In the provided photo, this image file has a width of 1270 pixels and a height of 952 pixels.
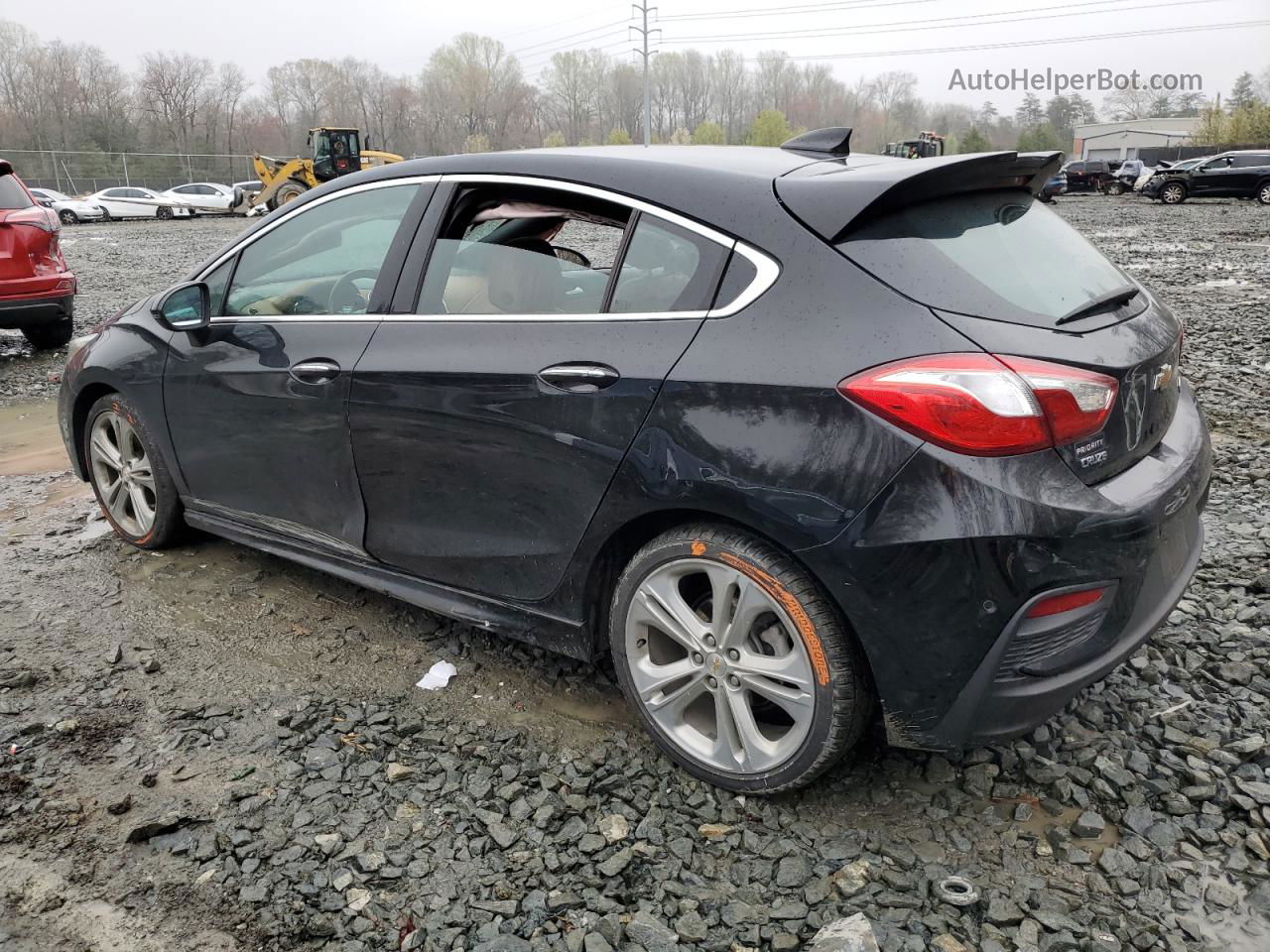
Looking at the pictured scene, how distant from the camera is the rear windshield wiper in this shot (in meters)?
2.36

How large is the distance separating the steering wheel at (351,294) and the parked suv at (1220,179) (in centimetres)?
3520

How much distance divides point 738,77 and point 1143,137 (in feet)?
167

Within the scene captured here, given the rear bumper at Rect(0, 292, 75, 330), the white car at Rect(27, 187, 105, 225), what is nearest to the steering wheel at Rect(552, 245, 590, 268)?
the rear bumper at Rect(0, 292, 75, 330)

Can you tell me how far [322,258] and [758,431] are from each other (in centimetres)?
203

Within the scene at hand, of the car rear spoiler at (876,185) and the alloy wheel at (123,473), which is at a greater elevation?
the car rear spoiler at (876,185)

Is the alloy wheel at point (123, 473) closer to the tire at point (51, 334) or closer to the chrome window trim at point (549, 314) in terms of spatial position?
the chrome window trim at point (549, 314)

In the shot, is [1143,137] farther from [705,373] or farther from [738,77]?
[705,373]

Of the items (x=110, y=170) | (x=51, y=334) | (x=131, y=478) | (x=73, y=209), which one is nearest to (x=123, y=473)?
(x=131, y=478)

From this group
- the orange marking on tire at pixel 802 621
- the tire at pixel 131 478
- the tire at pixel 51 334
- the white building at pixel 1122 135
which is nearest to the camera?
the orange marking on tire at pixel 802 621

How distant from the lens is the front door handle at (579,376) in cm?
254

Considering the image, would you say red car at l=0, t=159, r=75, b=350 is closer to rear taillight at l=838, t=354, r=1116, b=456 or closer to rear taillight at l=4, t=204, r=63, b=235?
rear taillight at l=4, t=204, r=63, b=235

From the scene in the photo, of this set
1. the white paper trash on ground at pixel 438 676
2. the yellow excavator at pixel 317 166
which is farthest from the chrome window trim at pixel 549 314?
the yellow excavator at pixel 317 166

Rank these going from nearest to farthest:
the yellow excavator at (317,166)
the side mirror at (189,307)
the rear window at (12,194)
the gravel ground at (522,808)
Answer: the gravel ground at (522,808) → the side mirror at (189,307) → the rear window at (12,194) → the yellow excavator at (317,166)

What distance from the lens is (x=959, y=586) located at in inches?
83.7
